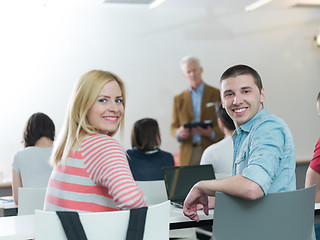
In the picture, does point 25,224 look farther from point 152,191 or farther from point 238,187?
point 152,191

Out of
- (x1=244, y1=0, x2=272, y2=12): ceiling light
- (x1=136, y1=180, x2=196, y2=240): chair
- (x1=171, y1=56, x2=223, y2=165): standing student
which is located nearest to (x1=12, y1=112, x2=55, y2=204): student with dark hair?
(x1=136, y1=180, x2=196, y2=240): chair

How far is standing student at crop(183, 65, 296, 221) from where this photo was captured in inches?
72.6

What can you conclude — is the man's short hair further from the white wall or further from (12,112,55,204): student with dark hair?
the white wall

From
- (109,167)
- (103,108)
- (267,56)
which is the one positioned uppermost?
(267,56)

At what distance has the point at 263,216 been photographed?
183 cm

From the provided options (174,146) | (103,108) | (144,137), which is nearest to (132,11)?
(174,146)

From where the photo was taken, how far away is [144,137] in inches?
145

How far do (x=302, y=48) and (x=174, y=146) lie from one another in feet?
8.22

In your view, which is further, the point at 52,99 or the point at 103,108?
the point at 52,99

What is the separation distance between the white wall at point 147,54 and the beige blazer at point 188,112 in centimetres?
10

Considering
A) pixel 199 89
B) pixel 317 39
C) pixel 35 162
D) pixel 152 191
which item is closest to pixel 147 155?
pixel 152 191

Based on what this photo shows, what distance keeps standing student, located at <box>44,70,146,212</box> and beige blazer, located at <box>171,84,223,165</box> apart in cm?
424

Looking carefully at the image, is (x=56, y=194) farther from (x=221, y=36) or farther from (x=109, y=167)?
(x=221, y=36)

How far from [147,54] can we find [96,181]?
462 cm
